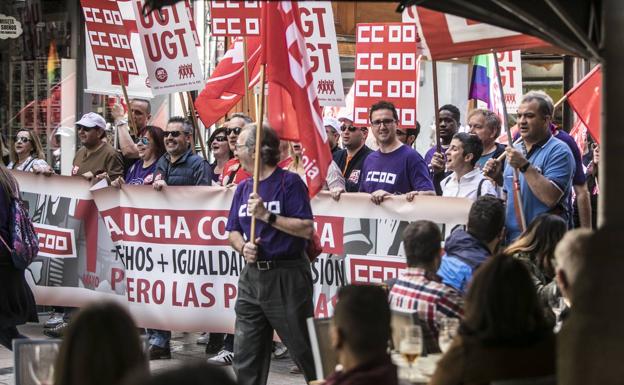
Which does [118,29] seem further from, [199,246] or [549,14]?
[549,14]

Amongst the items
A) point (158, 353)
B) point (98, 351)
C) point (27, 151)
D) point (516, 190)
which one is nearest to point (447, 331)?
point (98, 351)

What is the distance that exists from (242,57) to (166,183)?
2287 millimetres

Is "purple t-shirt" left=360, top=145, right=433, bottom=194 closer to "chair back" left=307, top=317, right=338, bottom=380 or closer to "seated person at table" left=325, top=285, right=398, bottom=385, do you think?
"chair back" left=307, top=317, right=338, bottom=380

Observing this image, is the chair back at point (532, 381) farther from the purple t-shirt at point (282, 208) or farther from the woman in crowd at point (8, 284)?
the woman in crowd at point (8, 284)

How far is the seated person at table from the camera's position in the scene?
13.4 ft

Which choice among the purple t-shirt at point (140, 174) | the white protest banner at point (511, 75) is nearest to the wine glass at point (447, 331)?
the purple t-shirt at point (140, 174)

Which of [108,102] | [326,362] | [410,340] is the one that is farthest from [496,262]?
[108,102]

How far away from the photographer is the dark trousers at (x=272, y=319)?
697 centimetres

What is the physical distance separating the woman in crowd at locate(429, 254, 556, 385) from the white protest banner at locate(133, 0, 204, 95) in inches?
273

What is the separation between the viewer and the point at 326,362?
17.9ft

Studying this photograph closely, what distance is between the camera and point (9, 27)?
16156 millimetres

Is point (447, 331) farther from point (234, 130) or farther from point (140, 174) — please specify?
point (140, 174)

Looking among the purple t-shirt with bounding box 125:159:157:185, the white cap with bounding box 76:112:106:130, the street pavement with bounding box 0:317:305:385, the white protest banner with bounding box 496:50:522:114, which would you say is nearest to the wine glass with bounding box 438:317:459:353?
the street pavement with bounding box 0:317:305:385

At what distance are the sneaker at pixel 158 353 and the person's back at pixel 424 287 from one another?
14.5 ft
